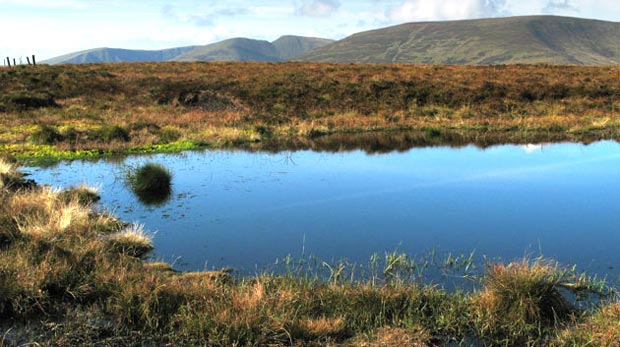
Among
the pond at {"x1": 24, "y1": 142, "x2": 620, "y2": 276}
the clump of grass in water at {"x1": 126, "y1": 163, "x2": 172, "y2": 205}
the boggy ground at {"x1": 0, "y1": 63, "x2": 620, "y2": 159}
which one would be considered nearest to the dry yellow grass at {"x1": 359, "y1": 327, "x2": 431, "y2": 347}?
the pond at {"x1": 24, "y1": 142, "x2": 620, "y2": 276}

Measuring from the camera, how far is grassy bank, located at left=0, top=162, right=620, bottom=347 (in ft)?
22.4

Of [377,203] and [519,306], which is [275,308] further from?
[377,203]

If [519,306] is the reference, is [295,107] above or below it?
above

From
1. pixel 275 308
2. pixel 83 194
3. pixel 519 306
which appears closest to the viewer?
pixel 275 308

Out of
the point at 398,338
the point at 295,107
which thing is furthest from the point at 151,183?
the point at 295,107

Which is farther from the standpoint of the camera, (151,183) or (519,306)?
(151,183)

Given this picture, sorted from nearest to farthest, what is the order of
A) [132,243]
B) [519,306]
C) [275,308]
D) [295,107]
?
1. [275,308]
2. [519,306]
3. [132,243]
4. [295,107]

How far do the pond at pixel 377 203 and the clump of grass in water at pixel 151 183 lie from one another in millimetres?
386

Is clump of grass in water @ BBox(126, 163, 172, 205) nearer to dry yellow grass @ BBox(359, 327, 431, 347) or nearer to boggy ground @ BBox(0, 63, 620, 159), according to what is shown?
boggy ground @ BBox(0, 63, 620, 159)

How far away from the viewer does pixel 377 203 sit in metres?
15.2

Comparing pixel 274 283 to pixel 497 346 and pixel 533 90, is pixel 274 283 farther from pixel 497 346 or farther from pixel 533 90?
pixel 533 90

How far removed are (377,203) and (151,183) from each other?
7.32m

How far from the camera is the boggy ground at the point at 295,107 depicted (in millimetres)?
26969

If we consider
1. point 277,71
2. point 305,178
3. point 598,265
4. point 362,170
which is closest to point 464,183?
point 362,170
